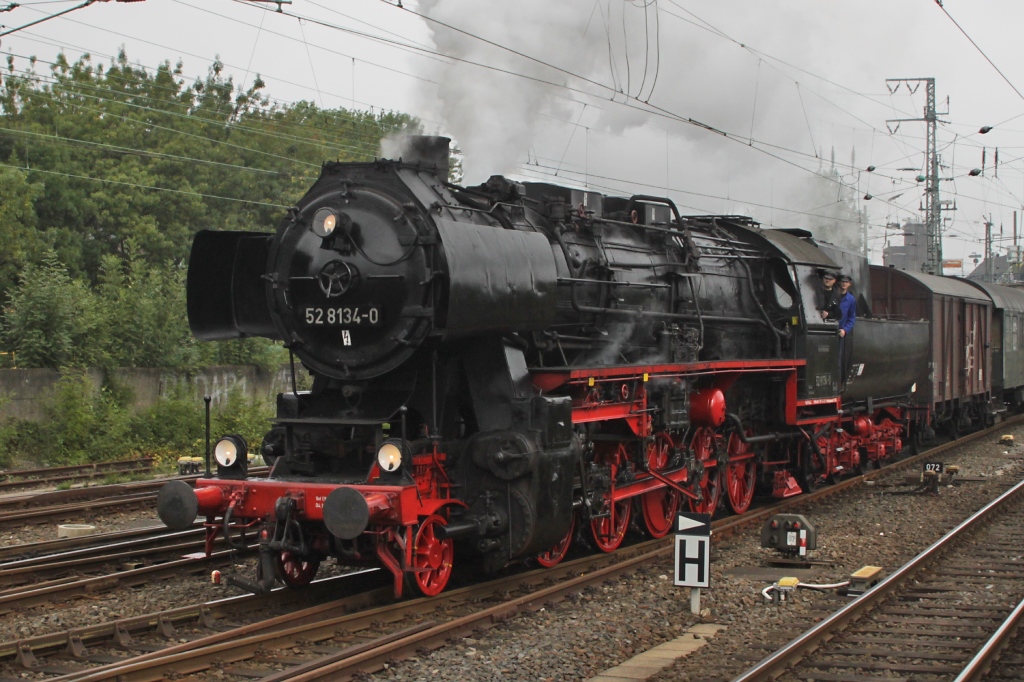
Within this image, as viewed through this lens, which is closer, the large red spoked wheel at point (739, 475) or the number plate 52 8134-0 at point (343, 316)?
the number plate 52 8134-0 at point (343, 316)

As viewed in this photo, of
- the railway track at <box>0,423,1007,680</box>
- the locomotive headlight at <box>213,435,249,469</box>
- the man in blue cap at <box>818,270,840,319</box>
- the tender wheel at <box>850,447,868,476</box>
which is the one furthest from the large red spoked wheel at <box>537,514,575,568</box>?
the tender wheel at <box>850,447,868,476</box>

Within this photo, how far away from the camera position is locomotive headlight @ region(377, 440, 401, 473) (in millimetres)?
6980

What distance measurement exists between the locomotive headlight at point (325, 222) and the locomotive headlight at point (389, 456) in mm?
1613

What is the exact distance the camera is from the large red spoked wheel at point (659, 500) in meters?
9.96

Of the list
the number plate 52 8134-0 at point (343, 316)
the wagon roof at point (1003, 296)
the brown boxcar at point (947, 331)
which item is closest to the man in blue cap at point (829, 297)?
the brown boxcar at point (947, 331)

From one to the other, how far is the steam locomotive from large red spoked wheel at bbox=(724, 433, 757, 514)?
1.36m

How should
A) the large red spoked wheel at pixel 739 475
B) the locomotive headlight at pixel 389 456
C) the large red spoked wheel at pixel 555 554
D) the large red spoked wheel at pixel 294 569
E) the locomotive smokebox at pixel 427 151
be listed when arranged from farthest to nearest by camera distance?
1. the large red spoked wheel at pixel 739 475
2. the large red spoked wheel at pixel 555 554
3. the locomotive smokebox at pixel 427 151
4. the large red spoked wheel at pixel 294 569
5. the locomotive headlight at pixel 389 456

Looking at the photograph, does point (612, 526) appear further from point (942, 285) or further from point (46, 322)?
point (942, 285)

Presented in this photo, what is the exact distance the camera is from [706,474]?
36.3 ft

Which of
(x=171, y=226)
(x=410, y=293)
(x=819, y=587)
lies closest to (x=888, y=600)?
(x=819, y=587)

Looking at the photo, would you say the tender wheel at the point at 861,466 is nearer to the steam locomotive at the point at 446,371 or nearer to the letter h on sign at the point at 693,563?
the steam locomotive at the point at 446,371

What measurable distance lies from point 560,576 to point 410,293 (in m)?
2.75

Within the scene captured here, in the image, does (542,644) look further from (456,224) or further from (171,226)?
(171,226)

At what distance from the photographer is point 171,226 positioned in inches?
1072
